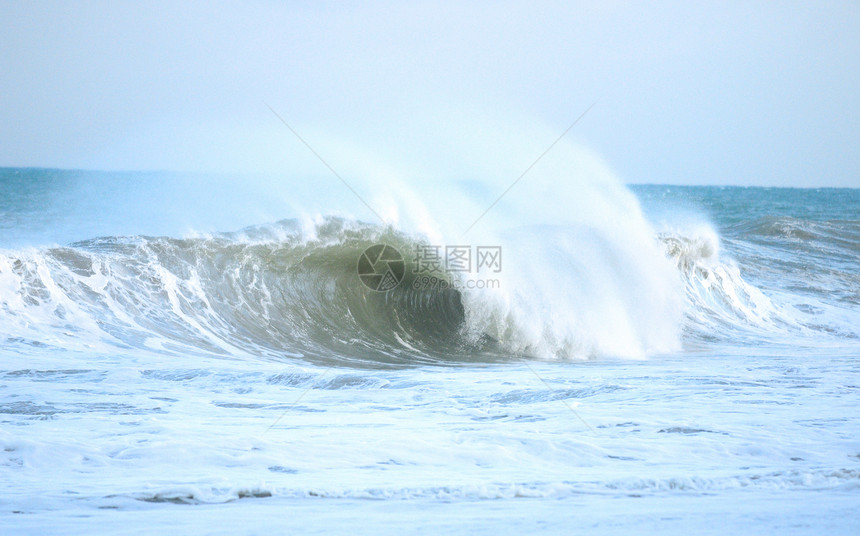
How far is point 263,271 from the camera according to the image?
10.8m

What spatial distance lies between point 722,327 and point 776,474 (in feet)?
24.2

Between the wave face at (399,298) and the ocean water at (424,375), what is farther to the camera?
the wave face at (399,298)

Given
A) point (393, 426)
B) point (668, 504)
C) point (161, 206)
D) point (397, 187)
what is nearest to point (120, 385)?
point (393, 426)

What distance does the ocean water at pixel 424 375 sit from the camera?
370 cm

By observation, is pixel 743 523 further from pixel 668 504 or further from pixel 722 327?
pixel 722 327

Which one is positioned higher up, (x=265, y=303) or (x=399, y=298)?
(x=399, y=298)

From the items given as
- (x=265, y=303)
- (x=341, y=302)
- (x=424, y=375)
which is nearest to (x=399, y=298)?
(x=341, y=302)

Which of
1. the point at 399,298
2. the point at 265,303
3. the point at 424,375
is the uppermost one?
the point at 399,298

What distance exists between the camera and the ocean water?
12.1 ft

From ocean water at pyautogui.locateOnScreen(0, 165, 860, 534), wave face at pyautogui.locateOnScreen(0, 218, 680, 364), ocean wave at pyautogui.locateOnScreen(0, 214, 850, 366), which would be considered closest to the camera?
ocean water at pyautogui.locateOnScreen(0, 165, 860, 534)

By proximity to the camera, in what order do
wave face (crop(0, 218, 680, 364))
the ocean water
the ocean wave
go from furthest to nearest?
1. the ocean wave
2. wave face (crop(0, 218, 680, 364))
3. the ocean water

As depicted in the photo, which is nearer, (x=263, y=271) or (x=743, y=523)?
(x=743, y=523)

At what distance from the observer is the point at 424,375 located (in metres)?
7.45

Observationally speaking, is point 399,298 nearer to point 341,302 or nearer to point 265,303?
point 341,302
